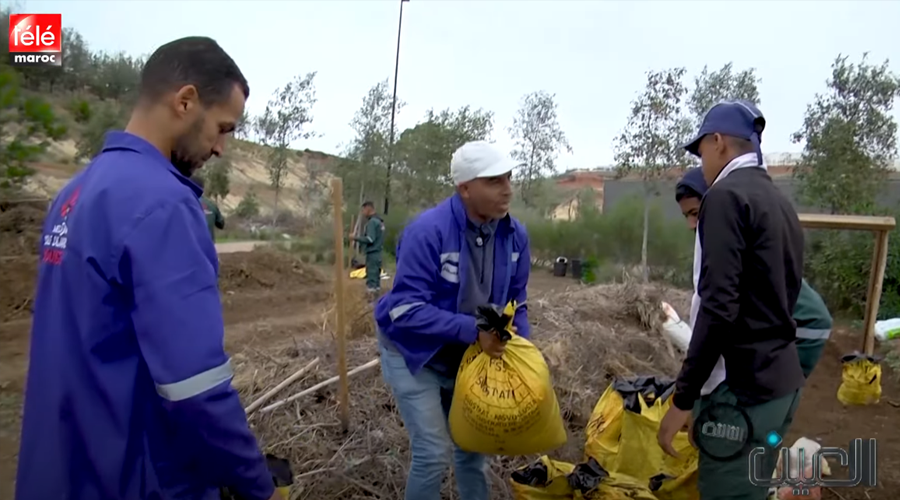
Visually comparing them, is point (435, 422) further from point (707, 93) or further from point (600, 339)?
point (707, 93)

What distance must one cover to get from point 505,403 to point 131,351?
1533 millimetres

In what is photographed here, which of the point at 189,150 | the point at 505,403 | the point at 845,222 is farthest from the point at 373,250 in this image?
the point at 189,150

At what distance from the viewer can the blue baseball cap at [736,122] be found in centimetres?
235

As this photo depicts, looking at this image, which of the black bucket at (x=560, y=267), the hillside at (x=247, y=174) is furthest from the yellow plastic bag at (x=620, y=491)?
the black bucket at (x=560, y=267)

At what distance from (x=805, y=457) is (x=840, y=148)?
958 cm

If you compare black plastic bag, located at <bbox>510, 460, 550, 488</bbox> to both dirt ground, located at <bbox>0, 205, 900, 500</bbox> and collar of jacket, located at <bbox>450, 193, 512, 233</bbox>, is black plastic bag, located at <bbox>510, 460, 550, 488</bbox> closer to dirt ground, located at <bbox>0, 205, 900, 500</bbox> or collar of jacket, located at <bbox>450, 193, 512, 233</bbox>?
collar of jacket, located at <bbox>450, 193, 512, 233</bbox>

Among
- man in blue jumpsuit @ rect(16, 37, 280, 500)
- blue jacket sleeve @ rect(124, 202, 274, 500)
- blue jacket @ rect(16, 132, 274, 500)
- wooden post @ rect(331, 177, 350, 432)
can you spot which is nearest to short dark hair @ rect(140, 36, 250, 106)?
man in blue jumpsuit @ rect(16, 37, 280, 500)

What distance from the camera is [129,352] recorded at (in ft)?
4.69

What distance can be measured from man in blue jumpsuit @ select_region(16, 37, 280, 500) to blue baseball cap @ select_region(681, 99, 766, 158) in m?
1.71

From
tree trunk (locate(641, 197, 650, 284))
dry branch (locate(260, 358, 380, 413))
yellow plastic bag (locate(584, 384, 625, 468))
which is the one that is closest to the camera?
yellow plastic bag (locate(584, 384, 625, 468))

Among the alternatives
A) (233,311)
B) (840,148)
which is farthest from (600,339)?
(840,148)

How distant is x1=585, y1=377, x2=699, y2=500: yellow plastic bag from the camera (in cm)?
315

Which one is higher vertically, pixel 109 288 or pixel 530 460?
pixel 109 288

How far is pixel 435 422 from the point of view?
2.85m
